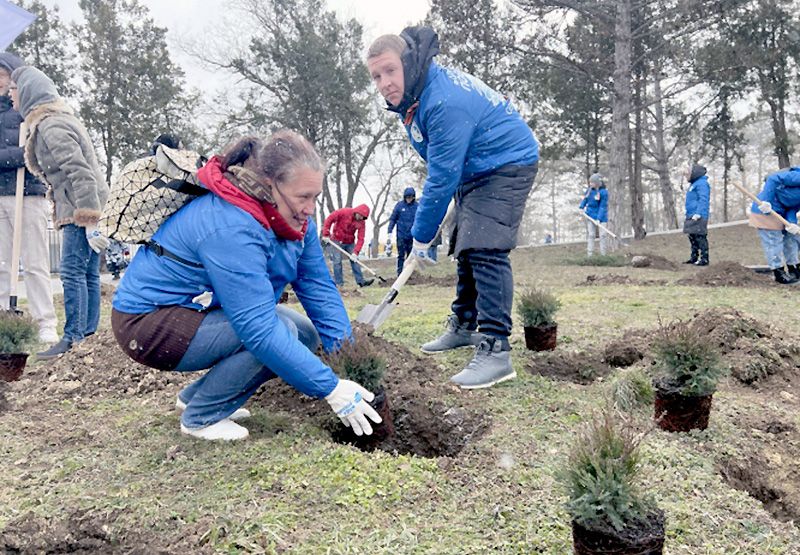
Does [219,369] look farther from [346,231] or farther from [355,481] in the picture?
[346,231]

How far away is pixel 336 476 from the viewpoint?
7.86 feet

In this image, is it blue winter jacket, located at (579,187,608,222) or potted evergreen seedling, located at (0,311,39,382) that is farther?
blue winter jacket, located at (579,187,608,222)

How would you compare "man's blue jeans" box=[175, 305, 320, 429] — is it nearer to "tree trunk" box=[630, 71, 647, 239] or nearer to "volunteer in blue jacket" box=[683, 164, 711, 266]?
"volunteer in blue jacket" box=[683, 164, 711, 266]

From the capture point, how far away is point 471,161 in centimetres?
364

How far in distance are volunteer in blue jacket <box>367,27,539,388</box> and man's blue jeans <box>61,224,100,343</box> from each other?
2607 millimetres

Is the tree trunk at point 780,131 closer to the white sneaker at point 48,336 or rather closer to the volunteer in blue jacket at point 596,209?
the volunteer in blue jacket at point 596,209

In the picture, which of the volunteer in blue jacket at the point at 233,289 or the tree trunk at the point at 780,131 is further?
the tree trunk at the point at 780,131

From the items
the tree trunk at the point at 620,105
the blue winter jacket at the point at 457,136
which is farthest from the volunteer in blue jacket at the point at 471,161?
the tree trunk at the point at 620,105

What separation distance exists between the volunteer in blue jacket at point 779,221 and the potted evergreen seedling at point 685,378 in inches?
273

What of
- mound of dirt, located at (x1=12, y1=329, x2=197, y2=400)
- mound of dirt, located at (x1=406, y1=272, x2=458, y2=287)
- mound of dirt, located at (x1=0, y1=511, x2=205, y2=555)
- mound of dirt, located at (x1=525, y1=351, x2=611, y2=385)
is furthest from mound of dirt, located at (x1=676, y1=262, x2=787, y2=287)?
mound of dirt, located at (x1=0, y1=511, x2=205, y2=555)

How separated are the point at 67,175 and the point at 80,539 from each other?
348 cm

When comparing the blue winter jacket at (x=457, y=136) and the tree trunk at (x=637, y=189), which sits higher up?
the tree trunk at (x=637, y=189)

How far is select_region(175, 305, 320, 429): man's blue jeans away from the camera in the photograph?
2627 mm

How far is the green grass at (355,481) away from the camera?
2020 mm
